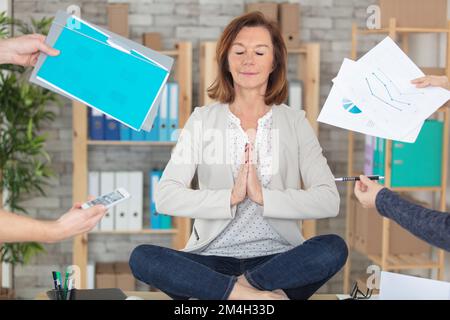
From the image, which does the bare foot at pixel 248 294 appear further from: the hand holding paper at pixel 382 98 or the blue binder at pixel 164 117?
the blue binder at pixel 164 117

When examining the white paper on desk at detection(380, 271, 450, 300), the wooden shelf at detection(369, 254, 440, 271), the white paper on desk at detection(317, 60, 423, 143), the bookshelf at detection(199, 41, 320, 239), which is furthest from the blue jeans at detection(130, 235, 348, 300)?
the bookshelf at detection(199, 41, 320, 239)

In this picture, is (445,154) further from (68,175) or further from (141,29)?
(68,175)

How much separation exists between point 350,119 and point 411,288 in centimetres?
52

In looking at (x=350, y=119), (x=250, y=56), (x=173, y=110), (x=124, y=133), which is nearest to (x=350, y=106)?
(x=350, y=119)

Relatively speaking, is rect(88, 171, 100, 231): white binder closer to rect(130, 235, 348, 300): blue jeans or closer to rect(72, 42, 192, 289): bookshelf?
rect(72, 42, 192, 289): bookshelf

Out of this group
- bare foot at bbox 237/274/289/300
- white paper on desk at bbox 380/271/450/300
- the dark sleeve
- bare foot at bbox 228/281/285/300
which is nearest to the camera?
the dark sleeve

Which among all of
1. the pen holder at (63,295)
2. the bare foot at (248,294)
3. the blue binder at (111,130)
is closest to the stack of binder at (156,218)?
the blue binder at (111,130)

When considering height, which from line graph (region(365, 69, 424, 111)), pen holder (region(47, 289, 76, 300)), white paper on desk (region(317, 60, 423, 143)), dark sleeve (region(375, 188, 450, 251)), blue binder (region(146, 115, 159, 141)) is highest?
line graph (region(365, 69, 424, 111))

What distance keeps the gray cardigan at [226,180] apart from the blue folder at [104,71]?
41 centimetres

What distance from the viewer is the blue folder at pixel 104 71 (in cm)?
209

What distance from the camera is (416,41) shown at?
3.90 meters

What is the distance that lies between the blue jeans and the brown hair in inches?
23.6

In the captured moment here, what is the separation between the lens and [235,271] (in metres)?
2.43

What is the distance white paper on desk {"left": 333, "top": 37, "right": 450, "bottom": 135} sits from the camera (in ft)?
6.85
